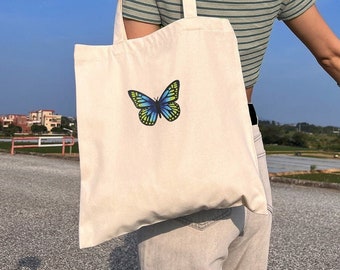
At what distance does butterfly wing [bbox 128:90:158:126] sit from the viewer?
3.98 feet

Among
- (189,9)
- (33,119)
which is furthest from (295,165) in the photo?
(33,119)

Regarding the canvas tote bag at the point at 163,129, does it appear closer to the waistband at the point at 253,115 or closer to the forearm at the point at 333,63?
the waistband at the point at 253,115

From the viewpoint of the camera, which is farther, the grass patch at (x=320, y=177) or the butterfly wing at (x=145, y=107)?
the grass patch at (x=320, y=177)

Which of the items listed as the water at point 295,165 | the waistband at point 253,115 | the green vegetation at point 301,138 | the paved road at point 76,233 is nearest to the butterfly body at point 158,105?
the waistband at point 253,115

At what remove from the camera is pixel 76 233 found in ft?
18.9

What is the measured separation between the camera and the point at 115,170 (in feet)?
4.00

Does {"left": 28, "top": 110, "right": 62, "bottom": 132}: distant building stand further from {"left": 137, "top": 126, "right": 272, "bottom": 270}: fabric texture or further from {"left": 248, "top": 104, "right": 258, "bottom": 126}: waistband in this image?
{"left": 137, "top": 126, "right": 272, "bottom": 270}: fabric texture

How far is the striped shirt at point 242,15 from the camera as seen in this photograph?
129cm

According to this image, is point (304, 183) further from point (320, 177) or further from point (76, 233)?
point (76, 233)

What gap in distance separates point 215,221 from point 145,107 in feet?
1.04

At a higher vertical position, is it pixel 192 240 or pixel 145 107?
pixel 145 107

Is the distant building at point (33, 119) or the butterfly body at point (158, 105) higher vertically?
the distant building at point (33, 119)

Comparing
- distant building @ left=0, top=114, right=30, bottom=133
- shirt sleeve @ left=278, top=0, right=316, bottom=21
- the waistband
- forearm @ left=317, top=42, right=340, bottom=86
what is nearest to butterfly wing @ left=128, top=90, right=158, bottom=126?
the waistband

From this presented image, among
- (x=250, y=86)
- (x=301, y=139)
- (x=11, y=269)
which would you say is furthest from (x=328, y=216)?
(x=301, y=139)
